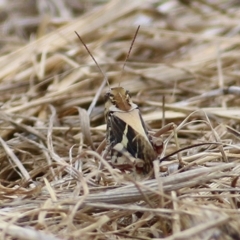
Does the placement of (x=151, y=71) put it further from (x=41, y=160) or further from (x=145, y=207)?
(x=145, y=207)

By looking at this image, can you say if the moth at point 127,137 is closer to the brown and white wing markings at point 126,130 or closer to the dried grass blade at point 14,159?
the brown and white wing markings at point 126,130

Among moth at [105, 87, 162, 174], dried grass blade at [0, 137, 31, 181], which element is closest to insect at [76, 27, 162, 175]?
moth at [105, 87, 162, 174]

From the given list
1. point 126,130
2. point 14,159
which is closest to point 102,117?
point 14,159

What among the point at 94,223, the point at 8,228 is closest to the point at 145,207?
the point at 94,223

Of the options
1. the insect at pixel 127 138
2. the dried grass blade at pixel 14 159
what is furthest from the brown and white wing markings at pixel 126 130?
the dried grass blade at pixel 14 159

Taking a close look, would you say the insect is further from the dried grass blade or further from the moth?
the dried grass blade

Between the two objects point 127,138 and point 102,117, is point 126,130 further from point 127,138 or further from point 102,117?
point 102,117
